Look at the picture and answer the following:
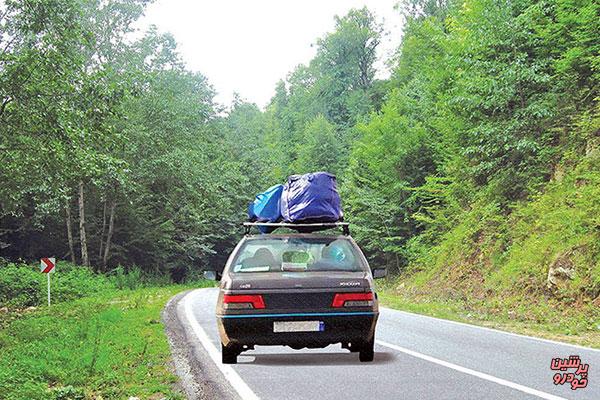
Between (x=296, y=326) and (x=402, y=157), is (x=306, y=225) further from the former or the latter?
(x=402, y=157)

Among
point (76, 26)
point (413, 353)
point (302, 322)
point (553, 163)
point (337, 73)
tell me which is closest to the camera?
point (302, 322)

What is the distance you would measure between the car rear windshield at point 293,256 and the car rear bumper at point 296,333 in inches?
26.9

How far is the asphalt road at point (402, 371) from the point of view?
684 cm

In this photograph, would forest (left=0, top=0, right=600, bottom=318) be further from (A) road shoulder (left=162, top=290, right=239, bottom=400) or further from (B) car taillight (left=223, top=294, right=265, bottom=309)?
(B) car taillight (left=223, top=294, right=265, bottom=309)

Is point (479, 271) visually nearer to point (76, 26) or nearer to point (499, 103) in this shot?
point (499, 103)

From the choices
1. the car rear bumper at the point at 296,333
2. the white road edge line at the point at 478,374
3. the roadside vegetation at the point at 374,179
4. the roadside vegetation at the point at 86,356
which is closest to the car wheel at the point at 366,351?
the car rear bumper at the point at 296,333

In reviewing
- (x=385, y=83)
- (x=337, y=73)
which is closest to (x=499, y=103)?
(x=385, y=83)

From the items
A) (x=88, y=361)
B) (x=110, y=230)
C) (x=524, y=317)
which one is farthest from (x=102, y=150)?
(x=88, y=361)

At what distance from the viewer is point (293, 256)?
6418 millimetres

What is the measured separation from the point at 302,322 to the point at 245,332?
1.74 ft

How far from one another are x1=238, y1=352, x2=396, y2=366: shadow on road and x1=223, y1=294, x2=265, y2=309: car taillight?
161cm

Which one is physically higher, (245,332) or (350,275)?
(350,275)

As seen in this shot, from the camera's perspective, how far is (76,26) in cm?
1772

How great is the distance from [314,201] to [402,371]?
341 cm
